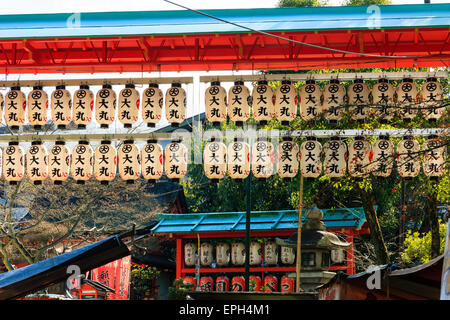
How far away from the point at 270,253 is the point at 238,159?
31.7 ft

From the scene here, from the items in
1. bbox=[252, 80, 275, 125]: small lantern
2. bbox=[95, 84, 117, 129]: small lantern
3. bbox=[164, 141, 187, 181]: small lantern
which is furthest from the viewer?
bbox=[164, 141, 187, 181]: small lantern

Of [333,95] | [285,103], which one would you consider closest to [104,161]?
[285,103]

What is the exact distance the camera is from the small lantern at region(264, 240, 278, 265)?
19.2m

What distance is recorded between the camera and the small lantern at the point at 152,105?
32.8 feet

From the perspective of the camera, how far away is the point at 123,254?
817 centimetres

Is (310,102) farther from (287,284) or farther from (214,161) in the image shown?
(287,284)

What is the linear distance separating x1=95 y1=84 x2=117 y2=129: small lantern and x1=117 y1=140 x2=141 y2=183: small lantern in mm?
512

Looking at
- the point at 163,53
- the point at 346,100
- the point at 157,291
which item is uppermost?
the point at 163,53

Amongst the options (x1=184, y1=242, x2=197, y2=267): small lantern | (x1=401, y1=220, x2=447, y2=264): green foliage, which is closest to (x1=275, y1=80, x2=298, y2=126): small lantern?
(x1=401, y1=220, x2=447, y2=264): green foliage

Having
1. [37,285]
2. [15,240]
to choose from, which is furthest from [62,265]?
[15,240]

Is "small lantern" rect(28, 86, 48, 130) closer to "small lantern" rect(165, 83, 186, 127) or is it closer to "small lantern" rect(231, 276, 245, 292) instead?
"small lantern" rect(165, 83, 186, 127)

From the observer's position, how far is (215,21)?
30.8ft
